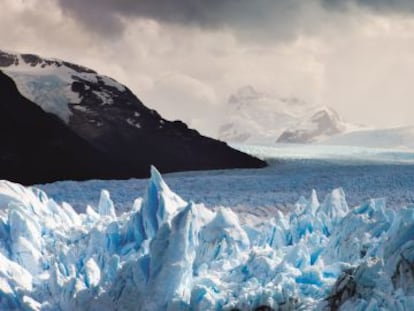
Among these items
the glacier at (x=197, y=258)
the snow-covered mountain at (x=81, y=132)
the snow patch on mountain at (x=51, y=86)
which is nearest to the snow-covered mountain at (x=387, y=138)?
the snow-covered mountain at (x=81, y=132)

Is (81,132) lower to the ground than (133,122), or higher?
lower

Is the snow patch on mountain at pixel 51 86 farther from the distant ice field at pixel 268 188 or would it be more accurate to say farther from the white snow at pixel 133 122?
the distant ice field at pixel 268 188

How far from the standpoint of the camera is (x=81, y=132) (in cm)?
4206

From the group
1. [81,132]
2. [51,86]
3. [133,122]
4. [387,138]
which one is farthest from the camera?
[387,138]

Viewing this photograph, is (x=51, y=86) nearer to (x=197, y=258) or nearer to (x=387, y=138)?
(x=197, y=258)

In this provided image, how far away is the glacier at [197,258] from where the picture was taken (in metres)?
14.2

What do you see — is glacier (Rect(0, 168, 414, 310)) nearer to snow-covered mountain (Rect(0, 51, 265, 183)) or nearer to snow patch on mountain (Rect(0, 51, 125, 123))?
snow-covered mountain (Rect(0, 51, 265, 183))

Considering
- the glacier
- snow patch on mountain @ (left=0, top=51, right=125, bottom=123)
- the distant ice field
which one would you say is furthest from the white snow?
the glacier

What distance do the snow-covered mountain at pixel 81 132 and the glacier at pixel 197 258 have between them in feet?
46.1

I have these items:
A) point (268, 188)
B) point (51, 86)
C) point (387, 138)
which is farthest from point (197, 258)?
point (387, 138)

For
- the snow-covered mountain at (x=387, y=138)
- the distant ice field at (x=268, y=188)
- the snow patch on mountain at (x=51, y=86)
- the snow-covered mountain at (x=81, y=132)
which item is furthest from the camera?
the snow-covered mountain at (x=387, y=138)

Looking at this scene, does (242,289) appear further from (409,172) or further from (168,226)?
(409,172)

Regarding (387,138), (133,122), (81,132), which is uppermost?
(387,138)

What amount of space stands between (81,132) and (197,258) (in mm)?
23923
